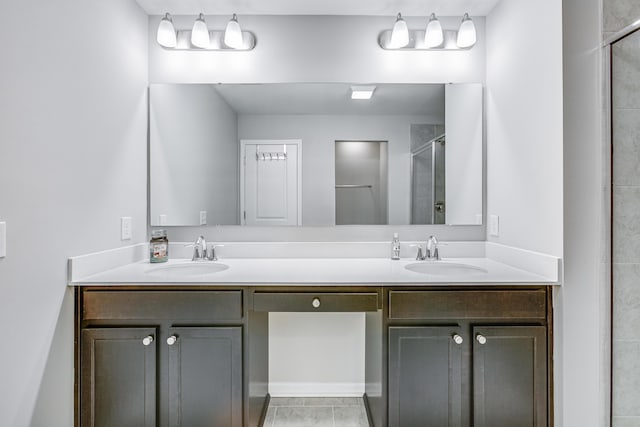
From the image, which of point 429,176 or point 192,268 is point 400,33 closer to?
point 429,176

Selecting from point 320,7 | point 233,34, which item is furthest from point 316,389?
point 320,7

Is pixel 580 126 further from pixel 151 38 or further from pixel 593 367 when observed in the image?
pixel 151 38

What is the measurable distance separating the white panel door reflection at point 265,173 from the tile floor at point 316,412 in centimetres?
111

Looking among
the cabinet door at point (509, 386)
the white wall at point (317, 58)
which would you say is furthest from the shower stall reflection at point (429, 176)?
the cabinet door at point (509, 386)

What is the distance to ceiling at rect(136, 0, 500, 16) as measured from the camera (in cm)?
209

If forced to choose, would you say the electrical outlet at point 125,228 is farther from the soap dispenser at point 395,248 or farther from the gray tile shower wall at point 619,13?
the gray tile shower wall at point 619,13

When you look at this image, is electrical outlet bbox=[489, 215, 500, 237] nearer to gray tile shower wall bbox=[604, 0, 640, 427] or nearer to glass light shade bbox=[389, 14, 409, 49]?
gray tile shower wall bbox=[604, 0, 640, 427]

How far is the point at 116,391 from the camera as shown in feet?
5.26

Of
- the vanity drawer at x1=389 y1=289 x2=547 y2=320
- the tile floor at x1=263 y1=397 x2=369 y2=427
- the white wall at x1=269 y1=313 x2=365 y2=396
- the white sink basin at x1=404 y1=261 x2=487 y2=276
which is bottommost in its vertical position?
the tile floor at x1=263 y1=397 x2=369 y2=427

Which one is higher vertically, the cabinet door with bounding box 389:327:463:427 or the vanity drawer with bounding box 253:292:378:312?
the vanity drawer with bounding box 253:292:378:312

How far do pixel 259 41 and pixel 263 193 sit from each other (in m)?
0.90

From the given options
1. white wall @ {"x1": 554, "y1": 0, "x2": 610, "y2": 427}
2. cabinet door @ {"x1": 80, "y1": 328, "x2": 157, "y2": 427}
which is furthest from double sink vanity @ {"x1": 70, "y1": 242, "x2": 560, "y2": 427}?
white wall @ {"x1": 554, "y1": 0, "x2": 610, "y2": 427}

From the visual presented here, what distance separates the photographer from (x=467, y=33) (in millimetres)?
2127

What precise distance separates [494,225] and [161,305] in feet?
5.88
